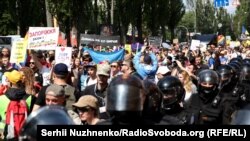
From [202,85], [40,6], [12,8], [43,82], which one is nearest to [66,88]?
[202,85]

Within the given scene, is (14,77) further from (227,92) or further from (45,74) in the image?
(227,92)

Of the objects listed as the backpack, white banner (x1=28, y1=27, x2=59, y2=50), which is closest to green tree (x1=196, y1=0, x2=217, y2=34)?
white banner (x1=28, y1=27, x2=59, y2=50)

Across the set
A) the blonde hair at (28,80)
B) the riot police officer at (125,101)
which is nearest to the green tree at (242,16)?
the blonde hair at (28,80)

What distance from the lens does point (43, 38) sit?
454 inches

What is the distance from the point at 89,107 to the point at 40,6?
128 feet

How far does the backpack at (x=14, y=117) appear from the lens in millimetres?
6410

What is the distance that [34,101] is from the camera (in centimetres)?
690

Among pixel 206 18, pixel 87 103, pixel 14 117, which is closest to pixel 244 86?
pixel 14 117

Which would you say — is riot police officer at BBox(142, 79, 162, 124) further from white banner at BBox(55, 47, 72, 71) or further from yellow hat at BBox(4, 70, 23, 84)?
white banner at BBox(55, 47, 72, 71)

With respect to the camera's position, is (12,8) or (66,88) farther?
(12,8)

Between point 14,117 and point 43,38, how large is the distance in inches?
206

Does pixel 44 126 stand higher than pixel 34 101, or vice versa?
pixel 44 126

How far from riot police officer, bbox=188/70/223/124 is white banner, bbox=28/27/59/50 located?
5.45m

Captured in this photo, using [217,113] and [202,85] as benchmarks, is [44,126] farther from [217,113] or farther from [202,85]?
[202,85]
